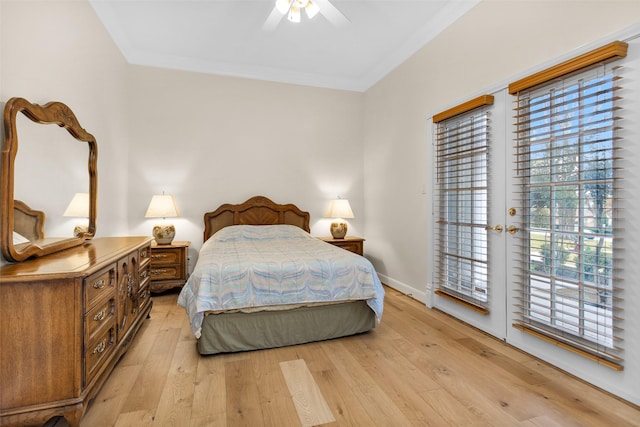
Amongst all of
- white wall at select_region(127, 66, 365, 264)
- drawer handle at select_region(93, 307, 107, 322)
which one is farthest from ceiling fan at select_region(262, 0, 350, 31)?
drawer handle at select_region(93, 307, 107, 322)

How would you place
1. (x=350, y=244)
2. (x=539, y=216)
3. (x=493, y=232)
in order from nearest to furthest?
(x=539, y=216)
(x=493, y=232)
(x=350, y=244)

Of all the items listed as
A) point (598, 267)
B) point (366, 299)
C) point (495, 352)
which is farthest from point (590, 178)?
point (366, 299)

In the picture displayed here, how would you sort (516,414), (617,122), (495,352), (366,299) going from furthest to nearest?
1. (366,299)
2. (495,352)
3. (617,122)
4. (516,414)

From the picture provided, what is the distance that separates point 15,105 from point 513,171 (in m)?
3.11

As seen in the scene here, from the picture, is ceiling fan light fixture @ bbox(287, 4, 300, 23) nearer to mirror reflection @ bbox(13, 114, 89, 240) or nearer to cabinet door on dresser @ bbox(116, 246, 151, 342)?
mirror reflection @ bbox(13, 114, 89, 240)

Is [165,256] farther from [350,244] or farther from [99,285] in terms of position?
[350,244]

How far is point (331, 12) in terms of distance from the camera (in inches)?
98.3

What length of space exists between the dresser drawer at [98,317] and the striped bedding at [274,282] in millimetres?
475

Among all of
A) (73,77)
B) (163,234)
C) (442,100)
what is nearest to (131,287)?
(163,234)

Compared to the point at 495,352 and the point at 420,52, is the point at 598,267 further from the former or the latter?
the point at 420,52

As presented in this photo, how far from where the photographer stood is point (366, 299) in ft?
8.32

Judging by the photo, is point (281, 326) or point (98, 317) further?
point (281, 326)

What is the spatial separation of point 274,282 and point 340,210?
2236mm

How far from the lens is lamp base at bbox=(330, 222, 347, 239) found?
4387 millimetres
